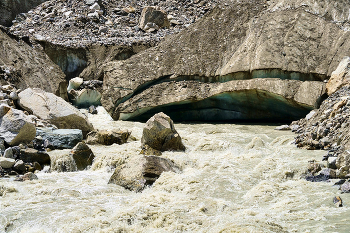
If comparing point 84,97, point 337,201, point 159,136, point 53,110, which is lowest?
point 84,97

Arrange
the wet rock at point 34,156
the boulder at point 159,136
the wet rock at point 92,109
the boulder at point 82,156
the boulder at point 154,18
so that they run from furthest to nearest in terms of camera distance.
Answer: the boulder at point 154,18 < the wet rock at point 92,109 < the boulder at point 159,136 < the boulder at point 82,156 < the wet rock at point 34,156

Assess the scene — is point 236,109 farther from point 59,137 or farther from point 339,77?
point 59,137

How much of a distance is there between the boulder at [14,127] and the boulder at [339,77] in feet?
25.4

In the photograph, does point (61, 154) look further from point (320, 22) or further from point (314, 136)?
point (320, 22)

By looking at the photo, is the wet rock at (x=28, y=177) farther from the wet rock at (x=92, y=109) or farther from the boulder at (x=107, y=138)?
the wet rock at (x=92, y=109)

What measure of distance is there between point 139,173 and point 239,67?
697cm

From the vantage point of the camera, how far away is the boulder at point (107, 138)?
9.32 m

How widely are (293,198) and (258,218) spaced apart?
967 millimetres

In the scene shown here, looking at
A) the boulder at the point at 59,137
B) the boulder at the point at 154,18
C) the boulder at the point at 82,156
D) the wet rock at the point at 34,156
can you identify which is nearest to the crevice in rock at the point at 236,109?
the boulder at the point at 59,137

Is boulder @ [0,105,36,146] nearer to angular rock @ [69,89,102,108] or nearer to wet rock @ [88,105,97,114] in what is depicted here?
wet rock @ [88,105,97,114]

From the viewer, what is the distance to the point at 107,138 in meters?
9.34

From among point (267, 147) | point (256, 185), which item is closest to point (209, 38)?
point (267, 147)

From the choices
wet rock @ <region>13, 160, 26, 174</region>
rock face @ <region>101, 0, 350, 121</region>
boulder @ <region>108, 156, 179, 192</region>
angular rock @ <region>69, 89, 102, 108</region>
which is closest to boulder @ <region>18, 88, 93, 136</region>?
wet rock @ <region>13, 160, 26, 174</region>

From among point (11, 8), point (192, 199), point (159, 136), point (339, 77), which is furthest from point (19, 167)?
point (11, 8)
